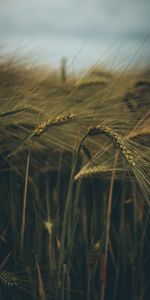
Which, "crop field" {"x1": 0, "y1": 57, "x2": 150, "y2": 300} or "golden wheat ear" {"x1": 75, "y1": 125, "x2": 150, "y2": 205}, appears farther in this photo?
"crop field" {"x1": 0, "y1": 57, "x2": 150, "y2": 300}

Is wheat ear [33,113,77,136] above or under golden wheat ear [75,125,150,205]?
above

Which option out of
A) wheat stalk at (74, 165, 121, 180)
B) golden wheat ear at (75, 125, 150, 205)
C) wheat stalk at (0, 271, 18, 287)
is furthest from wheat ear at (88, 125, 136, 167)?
wheat stalk at (0, 271, 18, 287)

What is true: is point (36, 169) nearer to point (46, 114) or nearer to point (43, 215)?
point (43, 215)

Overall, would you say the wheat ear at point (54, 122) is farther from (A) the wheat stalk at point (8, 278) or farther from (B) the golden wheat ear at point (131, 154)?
(A) the wheat stalk at point (8, 278)

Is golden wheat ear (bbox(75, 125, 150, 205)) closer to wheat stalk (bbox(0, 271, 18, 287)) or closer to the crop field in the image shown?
the crop field

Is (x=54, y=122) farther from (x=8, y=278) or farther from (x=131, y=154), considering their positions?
(x=8, y=278)

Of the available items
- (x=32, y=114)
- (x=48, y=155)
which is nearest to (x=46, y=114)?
(x=32, y=114)

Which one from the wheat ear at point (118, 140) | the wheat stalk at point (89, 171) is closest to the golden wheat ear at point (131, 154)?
the wheat ear at point (118, 140)

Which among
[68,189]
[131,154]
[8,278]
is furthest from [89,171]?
[8,278]
